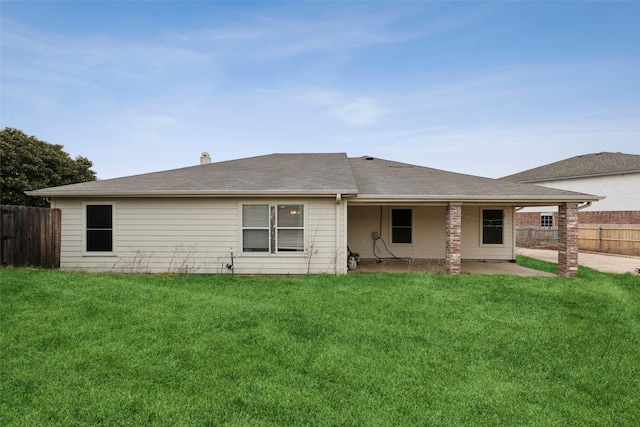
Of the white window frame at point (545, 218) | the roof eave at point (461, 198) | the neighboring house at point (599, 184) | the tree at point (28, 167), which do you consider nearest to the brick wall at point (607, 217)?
the neighboring house at point (599, 184)

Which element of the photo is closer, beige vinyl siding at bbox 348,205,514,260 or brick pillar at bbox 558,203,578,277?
brick pillar at bbox 558,203,578,277

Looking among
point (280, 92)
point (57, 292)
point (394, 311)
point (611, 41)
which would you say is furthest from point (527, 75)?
point (57, 292)

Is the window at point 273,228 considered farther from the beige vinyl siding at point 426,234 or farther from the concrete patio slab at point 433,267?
the beige vinyl siding at point 426,234

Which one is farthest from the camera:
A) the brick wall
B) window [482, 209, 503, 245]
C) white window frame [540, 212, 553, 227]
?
white window frame [540, 212, 553, 227]

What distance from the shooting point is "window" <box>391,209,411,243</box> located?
13.2m

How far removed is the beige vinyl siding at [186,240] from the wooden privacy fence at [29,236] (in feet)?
0.85

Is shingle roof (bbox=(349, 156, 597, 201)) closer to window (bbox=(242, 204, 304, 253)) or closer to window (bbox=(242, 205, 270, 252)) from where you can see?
window (bbox=(242, 204, 304, 253))

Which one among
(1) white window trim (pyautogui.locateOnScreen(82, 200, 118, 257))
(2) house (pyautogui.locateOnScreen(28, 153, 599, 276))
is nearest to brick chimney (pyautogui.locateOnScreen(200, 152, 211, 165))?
(2) house (pyautogui.locateOnScreen(28, 153, 599, 276))

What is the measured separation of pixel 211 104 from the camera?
15.5 metres

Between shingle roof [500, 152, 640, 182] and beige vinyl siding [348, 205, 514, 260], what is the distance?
628 inches

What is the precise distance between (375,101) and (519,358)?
14414mm

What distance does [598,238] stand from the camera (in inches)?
732

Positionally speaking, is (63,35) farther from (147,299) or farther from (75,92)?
(147,299)

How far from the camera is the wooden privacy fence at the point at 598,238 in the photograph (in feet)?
55.9
